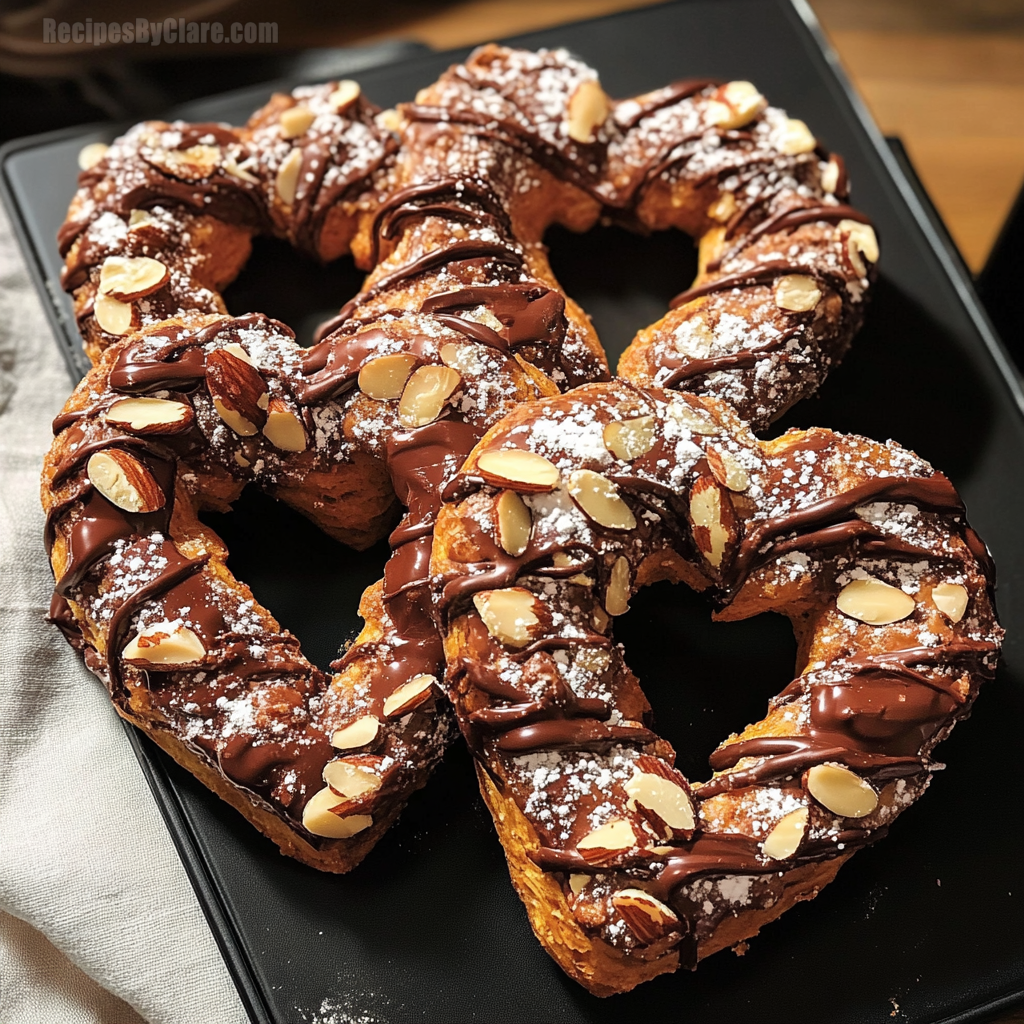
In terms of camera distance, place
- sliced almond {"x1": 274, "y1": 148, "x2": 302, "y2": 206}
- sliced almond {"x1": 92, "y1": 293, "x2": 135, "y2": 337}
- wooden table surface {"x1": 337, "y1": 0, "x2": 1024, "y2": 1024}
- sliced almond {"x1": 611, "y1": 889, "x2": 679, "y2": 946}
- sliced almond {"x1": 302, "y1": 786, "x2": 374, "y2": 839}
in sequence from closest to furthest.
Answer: sliced almond {"x1": 611, "y1": 889, "x2": 679, "y2": 946} < sliced almond {"x1": 302, "y1": 786, "x2": 374, "y2": 839} < sliced almond {"x1": 92, "y1": 293, "x2": 135, "y2": 337} < sliced almond {"x1": 274, "y1": 148, "x2": 302, "y2": 206} < wooden table surface {"x1": 337, "y1": 0, "x2": 1024, "y2": 1024}

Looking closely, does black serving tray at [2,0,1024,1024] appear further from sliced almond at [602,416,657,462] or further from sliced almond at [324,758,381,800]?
sliced almond at [602,416,657,462]

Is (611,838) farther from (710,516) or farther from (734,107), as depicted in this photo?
(734,107)

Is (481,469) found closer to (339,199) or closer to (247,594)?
(247,594)

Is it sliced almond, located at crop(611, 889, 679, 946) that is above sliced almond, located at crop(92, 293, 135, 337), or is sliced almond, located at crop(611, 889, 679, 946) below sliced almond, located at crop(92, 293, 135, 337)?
below

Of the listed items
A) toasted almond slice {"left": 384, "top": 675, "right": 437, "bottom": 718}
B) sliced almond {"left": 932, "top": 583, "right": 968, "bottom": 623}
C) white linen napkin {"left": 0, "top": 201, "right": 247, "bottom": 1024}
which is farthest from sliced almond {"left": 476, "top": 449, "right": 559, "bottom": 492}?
white linen napkin {"left": 0, "top": 201, "right": 247, "bottom": 1024}

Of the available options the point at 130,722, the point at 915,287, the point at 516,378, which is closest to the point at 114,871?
the point at 130,722

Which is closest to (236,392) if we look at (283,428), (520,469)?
(283,428)
